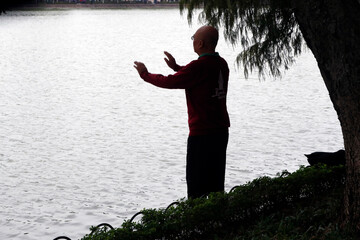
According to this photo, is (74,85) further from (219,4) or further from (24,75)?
(219,4)

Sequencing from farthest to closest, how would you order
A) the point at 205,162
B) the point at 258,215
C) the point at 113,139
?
the point at 113,139 < the point at 258,215 < the point at 205,162

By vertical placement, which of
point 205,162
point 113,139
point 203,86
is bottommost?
point 205,162

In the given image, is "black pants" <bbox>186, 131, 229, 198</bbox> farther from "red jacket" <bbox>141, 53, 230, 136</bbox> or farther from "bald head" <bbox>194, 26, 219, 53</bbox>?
"bald head" <bbox>194, 26, 219, 53</bbox>

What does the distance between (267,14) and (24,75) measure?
19.7 m

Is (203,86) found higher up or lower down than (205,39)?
lower down

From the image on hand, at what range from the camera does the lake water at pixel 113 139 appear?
27.8ft

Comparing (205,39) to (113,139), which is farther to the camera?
(113,139)

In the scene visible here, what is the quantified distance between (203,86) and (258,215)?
57.1 inches

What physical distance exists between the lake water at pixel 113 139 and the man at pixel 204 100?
152 cm

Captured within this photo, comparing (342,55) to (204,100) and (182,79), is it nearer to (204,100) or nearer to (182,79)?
(204,100)

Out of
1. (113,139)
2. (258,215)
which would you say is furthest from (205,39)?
(113,139)

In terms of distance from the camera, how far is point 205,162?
5.18m

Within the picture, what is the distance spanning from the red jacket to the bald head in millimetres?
64

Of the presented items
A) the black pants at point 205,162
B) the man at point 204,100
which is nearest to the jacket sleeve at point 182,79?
the man at point 204,100
